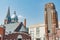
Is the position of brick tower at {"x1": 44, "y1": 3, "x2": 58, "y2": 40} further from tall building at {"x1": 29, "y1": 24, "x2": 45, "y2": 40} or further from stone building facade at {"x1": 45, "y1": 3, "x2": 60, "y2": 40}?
tall building at {"x1": 29, "y1": 24, "x2": 45, "y2": 40}

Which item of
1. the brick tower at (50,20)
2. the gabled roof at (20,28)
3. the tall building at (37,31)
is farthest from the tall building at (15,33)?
the brick tower at (50,20)

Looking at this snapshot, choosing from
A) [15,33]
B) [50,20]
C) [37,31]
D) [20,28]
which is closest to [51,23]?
[50,20]

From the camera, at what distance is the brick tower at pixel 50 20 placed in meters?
35.8

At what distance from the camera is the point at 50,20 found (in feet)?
123

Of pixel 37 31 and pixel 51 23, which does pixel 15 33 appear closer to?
pixel 37 31

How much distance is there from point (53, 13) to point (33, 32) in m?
12.0

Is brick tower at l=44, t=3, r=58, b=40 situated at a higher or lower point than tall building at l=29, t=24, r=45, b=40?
higher

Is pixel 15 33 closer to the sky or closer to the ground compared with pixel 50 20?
closer to the ground

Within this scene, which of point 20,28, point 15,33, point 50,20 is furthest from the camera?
point 20,28

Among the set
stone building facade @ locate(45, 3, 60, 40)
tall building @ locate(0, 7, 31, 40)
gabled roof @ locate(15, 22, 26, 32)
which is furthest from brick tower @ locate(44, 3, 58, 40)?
gabled roof @ locate(15, 22, 26, 32)

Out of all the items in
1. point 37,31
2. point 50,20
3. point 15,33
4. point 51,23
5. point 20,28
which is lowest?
point 15,33

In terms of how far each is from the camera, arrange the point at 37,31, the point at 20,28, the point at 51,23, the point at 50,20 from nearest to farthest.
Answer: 1. the point at 51,23
2. the point at 50,20
3. the point at 37,31
4. the point at 20,28

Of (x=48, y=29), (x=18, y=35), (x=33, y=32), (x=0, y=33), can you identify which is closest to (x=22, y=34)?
(x=18, y=35)

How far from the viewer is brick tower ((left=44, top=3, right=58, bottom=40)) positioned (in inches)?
1407
